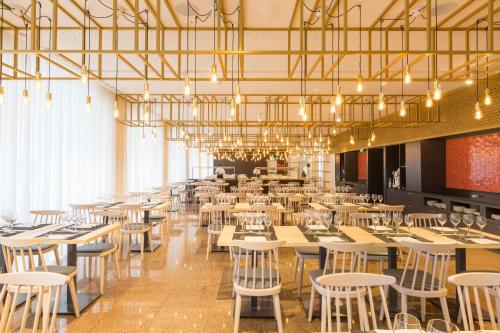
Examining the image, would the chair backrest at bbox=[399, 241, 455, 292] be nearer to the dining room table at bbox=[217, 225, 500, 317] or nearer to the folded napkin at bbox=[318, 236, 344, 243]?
the dining room table at bbox=[217, 225, 500, 317]

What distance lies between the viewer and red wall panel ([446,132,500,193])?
25.1 feet

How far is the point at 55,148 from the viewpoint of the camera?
6.88 metres

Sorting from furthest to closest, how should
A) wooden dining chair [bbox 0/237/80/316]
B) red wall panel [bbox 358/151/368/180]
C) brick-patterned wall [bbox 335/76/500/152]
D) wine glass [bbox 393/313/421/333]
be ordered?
red wall panel [bbox 358/151/368/180] < brick-patterned wall [bbox 335/76/500/152] < wooden dining chair [bbox 0/237/80/316] < wine glass [bbox 393/313/421/333]

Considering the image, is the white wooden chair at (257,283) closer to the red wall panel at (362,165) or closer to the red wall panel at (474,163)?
the red wall panel at (474,163)

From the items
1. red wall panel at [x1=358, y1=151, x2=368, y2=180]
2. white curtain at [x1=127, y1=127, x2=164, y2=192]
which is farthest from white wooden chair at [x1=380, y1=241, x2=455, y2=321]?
red wall panel at [x1=358, y1=151, x2=368, y2=180]

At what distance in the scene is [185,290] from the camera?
461 cm

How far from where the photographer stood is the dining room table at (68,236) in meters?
3.83

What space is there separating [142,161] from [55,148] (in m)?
5.19

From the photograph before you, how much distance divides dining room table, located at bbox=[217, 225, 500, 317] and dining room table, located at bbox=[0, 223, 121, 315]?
151 centimetres

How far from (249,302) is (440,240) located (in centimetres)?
222

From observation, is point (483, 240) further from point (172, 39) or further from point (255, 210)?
point (172, 39)

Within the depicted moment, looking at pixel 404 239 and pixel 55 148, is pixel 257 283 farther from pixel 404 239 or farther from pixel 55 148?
pixel 55 148

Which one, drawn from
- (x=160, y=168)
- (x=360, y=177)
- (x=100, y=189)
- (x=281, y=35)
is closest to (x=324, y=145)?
(x=360, y=177)

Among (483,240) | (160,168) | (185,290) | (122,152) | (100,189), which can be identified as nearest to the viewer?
(483,240)
